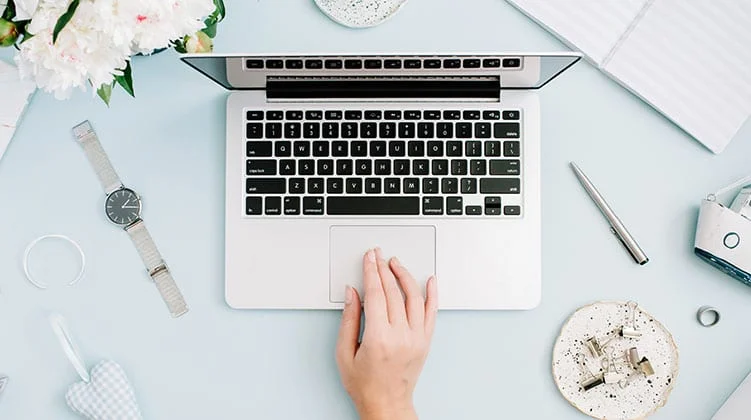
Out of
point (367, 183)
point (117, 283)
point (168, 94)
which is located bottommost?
point (117, 283)

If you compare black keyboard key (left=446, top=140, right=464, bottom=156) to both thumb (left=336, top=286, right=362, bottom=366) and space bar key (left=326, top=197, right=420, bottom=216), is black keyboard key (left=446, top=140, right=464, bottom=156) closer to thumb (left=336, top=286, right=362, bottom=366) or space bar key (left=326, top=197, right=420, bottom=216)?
space bar key (left=326, top=197, right=420, bottom=216)

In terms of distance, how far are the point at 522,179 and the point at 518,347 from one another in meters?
0.22

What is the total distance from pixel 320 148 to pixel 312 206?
0.23ft

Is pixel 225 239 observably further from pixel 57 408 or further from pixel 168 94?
pixel 57 408

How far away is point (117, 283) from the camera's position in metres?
0.88

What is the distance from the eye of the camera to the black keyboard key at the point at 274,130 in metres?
0.84

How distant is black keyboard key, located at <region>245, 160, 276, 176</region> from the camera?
838 mm

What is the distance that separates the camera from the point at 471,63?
30.2 inches

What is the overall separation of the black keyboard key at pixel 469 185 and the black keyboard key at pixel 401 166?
0.22 ft

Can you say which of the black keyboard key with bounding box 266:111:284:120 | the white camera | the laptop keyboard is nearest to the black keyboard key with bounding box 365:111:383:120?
the laptop keyboard

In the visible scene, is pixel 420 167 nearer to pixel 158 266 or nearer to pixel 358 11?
pixel 358 11

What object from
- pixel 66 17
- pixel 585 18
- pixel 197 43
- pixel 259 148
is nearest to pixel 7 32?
pixel 66 17

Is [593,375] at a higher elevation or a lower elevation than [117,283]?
lower

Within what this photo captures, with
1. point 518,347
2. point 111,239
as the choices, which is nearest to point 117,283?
point 111,239
